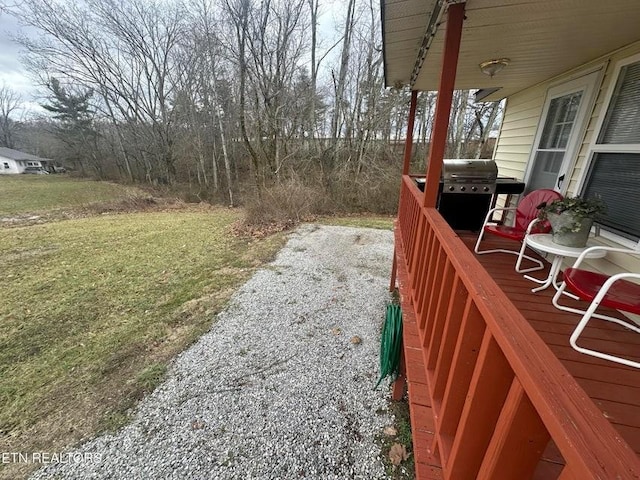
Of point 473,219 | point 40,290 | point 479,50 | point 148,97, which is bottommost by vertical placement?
point 40,290

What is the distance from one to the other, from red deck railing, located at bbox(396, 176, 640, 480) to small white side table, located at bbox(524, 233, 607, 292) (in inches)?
53.4

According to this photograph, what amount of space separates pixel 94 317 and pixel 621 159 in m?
6.29

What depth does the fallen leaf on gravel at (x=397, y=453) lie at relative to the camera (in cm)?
217

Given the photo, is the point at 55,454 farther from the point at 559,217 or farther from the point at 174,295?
the point at 559,217

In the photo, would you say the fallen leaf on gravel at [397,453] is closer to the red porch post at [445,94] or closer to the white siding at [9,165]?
the red porch post at [445,94]

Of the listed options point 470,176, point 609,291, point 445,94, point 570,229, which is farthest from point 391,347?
point 470,176

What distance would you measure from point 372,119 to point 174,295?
10.6 m

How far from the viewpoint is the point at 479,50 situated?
8.04ft

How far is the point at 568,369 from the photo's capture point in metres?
1.54

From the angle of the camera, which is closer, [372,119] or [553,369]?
[553,369]

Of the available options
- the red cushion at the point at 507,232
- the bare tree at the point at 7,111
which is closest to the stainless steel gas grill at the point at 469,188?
the red cushion at the point at 507,232

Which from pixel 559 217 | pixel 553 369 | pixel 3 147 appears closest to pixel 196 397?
pixel 553 369

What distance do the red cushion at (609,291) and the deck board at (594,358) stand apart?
1.00ft

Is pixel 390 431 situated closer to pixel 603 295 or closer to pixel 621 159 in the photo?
pixel 603 295
